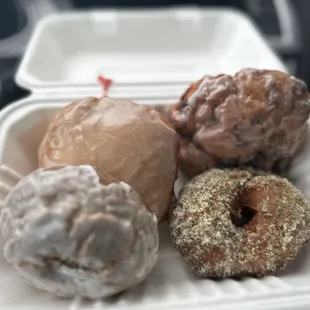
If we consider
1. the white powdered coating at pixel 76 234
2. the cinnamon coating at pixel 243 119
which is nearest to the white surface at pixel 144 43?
the cinnamon coating at pixel 243 119

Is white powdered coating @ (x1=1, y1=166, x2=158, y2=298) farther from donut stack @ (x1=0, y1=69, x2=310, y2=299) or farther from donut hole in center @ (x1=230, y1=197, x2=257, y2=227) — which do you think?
donut hole in center @ (x1=230, y1=197, x2=257, y2=227)

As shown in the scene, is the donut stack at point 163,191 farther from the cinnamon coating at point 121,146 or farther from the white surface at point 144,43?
the white surface at point 144,43

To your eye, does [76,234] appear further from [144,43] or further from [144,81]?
[144,43]

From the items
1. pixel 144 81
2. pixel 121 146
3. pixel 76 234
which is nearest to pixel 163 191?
pixel 121 146

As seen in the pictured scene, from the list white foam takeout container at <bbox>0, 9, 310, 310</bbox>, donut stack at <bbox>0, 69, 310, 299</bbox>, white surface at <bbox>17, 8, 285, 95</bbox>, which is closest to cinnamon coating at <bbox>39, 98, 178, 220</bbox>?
donut stack at <bbox>0, 69, 310, 299</bbox>

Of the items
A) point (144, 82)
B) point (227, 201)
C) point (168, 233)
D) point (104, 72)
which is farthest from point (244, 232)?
point (104, 72)
